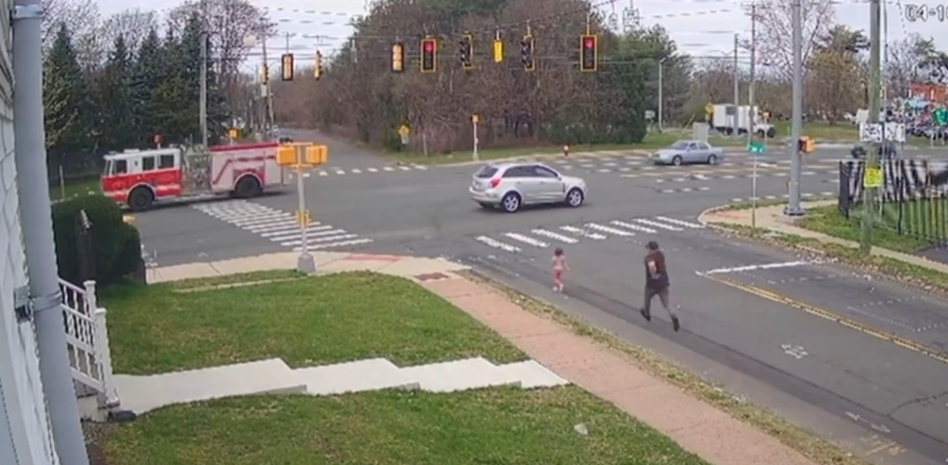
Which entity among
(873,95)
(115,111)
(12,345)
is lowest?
(12,345)

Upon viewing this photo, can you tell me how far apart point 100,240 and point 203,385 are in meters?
7.91

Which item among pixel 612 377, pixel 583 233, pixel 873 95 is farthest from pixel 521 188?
pixel 612 377

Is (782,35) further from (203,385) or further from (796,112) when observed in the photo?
(203,385)

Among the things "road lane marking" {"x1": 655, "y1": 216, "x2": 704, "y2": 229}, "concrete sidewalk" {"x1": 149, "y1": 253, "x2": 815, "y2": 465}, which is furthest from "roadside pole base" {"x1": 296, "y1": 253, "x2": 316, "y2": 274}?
"road lane marking" {"x1": 655, "y1": 216, "x2": 704, "y2": 229}

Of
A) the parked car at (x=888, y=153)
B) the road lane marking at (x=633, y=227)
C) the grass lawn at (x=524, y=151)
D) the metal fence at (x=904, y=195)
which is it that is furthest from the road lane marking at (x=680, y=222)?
the grass lawn at (x=524, y=151)

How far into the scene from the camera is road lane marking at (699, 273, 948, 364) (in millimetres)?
15320

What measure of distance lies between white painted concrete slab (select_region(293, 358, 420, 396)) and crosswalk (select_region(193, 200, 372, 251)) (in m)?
14.5

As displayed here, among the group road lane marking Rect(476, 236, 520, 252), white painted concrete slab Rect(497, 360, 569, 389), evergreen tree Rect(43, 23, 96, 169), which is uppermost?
evergreen tree Rect(43, 23, 96, 169)

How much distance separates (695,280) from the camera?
21203mm

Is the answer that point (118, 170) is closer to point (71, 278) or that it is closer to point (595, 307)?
point (71, 278)

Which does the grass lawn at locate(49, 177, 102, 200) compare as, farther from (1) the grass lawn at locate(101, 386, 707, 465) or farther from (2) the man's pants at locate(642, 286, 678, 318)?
(1) the grass lawn at locate(101, 386, 707, 465)

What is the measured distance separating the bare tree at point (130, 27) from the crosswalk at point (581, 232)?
130 feet

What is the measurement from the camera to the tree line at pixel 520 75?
224 feet

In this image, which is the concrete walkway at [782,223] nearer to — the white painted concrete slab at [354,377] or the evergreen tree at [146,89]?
the white painted concrete slab at [354,377]
